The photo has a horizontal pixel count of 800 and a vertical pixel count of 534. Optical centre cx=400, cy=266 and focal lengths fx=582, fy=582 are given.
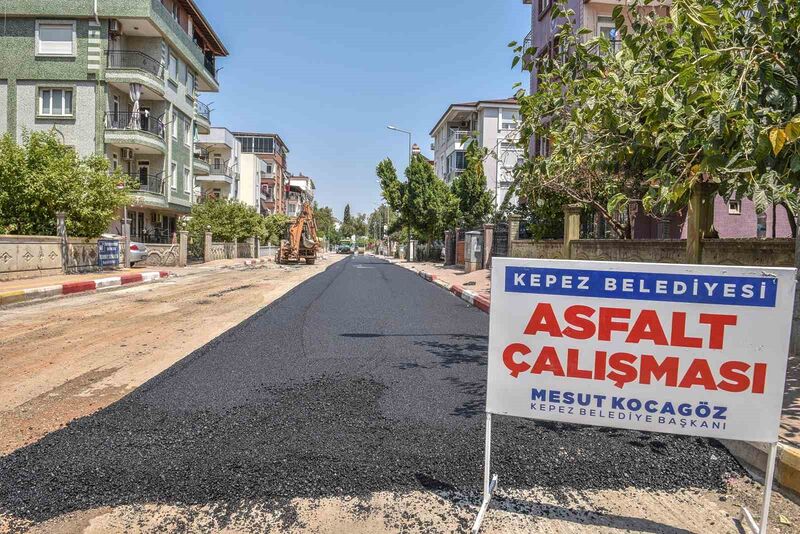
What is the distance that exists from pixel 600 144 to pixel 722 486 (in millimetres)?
4833

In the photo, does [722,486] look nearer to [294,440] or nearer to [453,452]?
[453,452]

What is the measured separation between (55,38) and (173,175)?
370 inches

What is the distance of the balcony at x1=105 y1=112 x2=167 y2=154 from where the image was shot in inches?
1213

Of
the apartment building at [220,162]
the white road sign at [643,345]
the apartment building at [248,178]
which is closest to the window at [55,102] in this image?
the apartment building at [220,162]

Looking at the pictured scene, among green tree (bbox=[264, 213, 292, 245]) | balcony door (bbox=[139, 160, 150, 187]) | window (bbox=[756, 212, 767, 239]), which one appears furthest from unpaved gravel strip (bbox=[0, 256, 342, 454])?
green tree (bbox=[264, 213, 292, 245])

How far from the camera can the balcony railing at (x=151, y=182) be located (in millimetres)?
33509

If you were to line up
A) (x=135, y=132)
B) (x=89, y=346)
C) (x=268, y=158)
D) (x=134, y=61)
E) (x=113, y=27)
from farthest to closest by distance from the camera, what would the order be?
1. (x=268, y=158)
2. (x=134, y=61)
3. (x=135, y=132)
4. (x=113, y=27)
5. (x=89, y=346)

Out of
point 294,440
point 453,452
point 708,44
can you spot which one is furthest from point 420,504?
point 708,44

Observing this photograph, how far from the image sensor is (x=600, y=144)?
7562 mm

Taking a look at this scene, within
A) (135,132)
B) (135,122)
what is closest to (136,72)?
(135,122)

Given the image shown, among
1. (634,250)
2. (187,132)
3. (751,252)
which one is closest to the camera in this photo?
(751,252)

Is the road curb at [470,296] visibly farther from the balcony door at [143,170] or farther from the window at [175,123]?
the window at [175,123]

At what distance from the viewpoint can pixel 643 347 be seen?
3369mm

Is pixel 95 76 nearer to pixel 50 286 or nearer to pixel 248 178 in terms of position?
pixel 50 286
